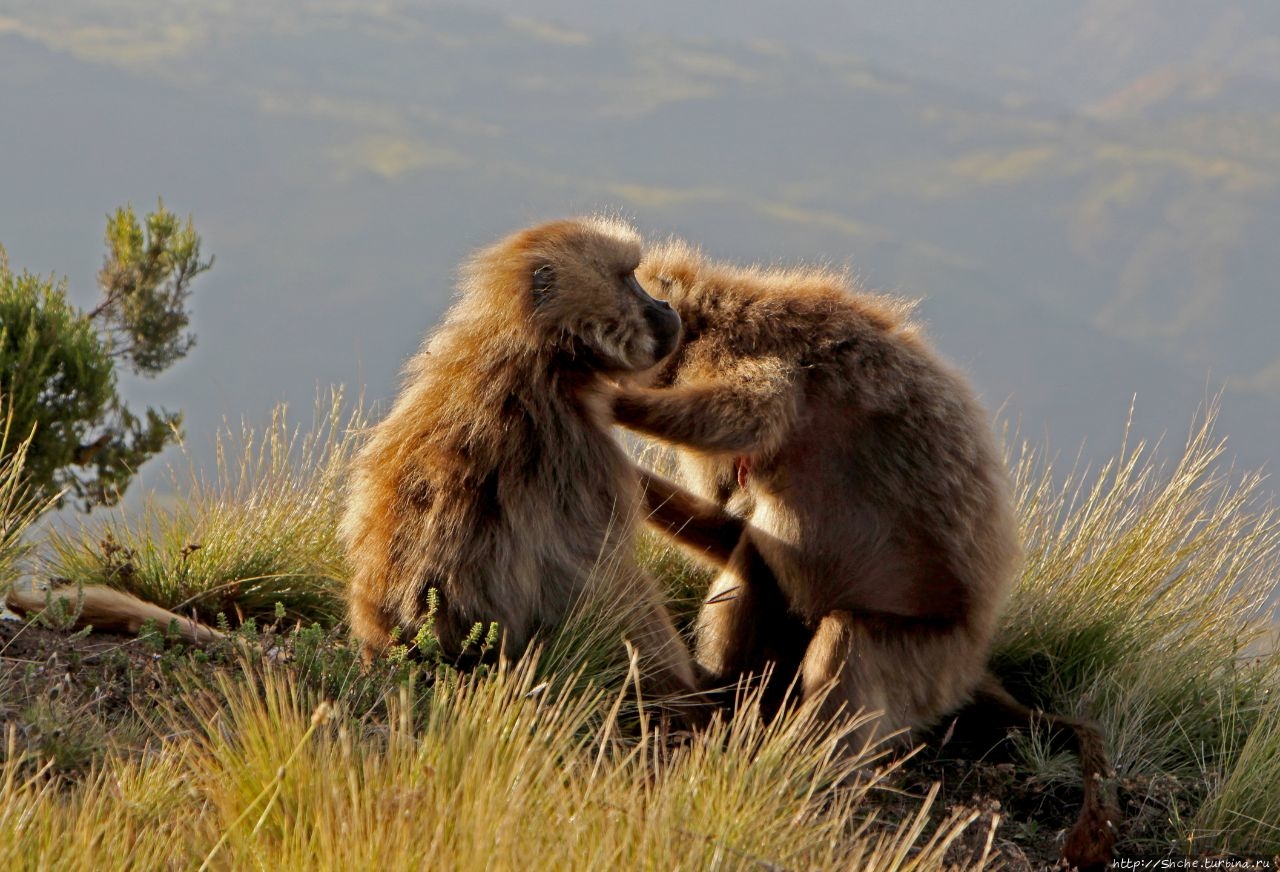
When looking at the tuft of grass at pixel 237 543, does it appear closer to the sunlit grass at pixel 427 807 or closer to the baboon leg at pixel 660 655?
the baboon leg at pixel 660 655

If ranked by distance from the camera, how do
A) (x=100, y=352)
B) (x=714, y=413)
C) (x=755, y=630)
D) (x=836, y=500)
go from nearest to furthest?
(x=714, y=413), (x=836, y=500), (x=755, y=630), (x=100, y=352)

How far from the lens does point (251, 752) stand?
3.16m

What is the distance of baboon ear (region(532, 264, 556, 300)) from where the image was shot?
13.9 ft

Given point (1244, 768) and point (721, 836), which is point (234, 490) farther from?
point (1244, 768)

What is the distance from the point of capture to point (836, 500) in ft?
14.9

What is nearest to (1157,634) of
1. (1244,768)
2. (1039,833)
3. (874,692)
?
(1244,768)

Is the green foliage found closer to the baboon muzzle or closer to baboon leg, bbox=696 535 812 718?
the baboon muzzle

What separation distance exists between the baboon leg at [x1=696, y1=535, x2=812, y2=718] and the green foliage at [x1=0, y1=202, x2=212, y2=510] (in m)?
3.89

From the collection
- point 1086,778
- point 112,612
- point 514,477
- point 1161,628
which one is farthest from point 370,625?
point 1161,628

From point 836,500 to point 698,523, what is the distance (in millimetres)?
559

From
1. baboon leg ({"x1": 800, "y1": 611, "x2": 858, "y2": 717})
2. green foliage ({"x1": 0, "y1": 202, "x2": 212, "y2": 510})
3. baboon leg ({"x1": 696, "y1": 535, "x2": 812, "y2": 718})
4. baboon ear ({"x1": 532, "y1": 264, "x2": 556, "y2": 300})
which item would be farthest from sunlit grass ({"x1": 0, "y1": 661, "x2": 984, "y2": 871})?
green foliage ({"x1": 0, "y1": 202, "x2": 212, "y2": 510})

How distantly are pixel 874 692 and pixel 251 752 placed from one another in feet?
6.46

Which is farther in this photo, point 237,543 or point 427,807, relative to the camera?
point 237,543

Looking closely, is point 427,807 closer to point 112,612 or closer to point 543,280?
point 543,280
